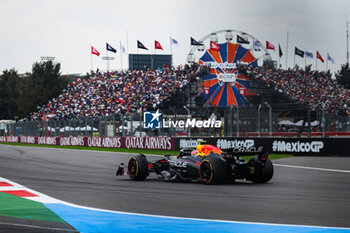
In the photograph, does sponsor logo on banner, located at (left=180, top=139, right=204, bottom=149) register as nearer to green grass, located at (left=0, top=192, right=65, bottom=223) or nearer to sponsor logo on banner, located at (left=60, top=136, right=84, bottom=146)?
sponsor logo on banner, located at (left=60, top=136, right=84, bottom=146)

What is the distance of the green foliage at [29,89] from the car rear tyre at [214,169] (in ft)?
235

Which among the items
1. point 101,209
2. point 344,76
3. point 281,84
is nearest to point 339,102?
point 281,84

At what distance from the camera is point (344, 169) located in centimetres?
1578

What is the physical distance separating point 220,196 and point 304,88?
4999 cm

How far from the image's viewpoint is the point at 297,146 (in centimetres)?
2216

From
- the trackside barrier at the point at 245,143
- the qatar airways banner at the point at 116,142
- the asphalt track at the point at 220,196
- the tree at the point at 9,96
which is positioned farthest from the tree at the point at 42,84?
the asphalt track at the point at 220,196

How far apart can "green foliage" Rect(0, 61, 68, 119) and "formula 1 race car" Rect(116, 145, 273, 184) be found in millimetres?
70072

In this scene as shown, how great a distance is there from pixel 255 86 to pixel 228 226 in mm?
49364

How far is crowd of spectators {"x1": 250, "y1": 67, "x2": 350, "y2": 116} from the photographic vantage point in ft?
177

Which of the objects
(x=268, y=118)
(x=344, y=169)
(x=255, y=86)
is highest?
(x=255, y=86)

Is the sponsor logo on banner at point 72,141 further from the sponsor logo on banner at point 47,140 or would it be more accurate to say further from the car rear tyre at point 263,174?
the car rear tyre at point 263,174

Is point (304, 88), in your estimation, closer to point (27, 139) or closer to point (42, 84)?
point (27, 139)

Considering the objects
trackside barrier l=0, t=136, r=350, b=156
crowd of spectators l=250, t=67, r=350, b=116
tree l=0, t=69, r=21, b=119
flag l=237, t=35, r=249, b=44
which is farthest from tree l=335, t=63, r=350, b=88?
trackside barrier l=0, t=136, r=350, b=156

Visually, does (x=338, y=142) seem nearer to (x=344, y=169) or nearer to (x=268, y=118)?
(x=268, y=118)
